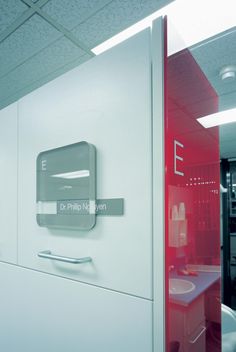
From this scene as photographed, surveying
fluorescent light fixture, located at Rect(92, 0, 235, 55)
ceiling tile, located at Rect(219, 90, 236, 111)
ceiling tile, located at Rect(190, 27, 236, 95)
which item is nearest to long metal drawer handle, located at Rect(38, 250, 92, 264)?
fluorescent light fixture, located at Rect(92, 0, 235, 55)

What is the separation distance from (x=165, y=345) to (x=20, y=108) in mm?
1129

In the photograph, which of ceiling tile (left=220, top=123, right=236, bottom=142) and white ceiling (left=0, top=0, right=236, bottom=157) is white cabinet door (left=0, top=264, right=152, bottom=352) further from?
ceiling tile (left=220, top=123, right=236, bottom=142)

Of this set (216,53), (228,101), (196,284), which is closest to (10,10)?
(216,53)

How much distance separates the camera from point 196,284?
0.94 meters

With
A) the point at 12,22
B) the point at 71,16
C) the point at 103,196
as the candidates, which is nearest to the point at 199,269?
the point at 103,196

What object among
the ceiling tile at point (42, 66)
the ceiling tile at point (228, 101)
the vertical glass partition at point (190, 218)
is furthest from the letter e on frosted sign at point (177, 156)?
the ceiling tile at point (228, 101)

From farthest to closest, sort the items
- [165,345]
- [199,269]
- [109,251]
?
1. [199,269]
2. [109,251]
3. [165,345]

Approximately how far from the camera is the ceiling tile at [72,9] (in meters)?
1.41

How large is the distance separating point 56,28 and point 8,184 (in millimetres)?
1092

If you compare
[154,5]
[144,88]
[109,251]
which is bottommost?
[109,251]

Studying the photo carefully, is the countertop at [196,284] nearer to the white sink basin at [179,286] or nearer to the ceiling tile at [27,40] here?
the white sink basin at [179,286]

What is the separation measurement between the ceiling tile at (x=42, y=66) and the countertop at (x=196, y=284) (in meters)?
1.69

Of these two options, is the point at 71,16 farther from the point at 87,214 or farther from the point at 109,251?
the point at 109,251

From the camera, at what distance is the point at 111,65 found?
2.83ft
